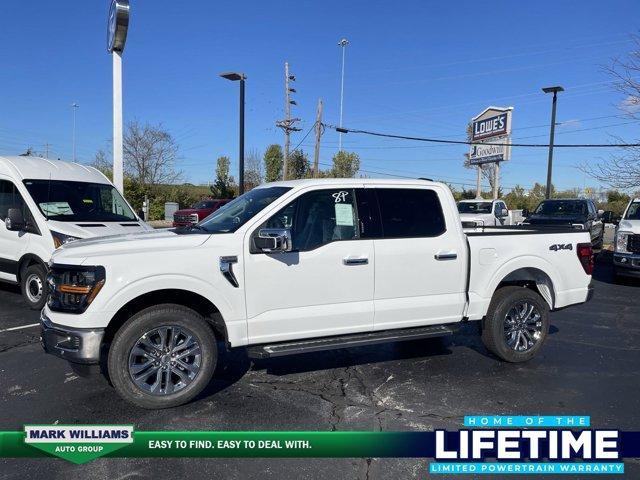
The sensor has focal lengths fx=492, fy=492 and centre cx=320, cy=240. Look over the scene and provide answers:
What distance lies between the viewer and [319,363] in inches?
212

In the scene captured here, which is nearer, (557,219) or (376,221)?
(376,221)

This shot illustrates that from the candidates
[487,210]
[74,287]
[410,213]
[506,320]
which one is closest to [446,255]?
[410,213]

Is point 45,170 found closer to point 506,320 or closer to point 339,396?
point 339,396

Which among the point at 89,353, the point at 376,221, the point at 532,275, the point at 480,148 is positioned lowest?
the point at 89,353

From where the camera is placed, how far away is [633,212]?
1188cm

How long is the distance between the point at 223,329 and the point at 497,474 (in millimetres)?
2402

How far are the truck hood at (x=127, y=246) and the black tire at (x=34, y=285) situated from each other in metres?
3.60

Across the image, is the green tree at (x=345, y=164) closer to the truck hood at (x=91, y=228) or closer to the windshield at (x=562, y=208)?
the windshield at (x=562, y=208)

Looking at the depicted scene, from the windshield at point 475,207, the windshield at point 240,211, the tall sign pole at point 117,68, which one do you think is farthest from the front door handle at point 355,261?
the windshield at point 475,207

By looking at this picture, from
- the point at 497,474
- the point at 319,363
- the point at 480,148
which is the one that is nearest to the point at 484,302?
the point at 319,363

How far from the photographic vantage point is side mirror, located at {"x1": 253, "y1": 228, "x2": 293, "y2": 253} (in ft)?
13.1

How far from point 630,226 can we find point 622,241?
37 centimetres

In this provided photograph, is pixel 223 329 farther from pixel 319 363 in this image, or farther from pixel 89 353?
pixel 319 363

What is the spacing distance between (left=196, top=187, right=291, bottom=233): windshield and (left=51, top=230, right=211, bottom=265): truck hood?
0.92 ft
